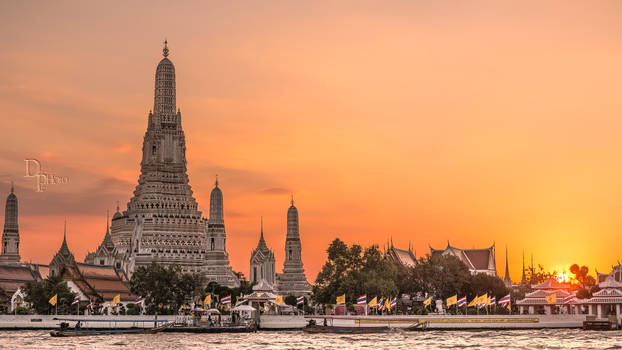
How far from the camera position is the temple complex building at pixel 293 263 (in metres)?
171

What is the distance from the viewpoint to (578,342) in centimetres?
7944

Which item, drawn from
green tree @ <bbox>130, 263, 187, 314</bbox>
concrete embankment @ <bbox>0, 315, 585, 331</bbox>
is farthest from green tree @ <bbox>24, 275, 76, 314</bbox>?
green tree @ <bbox>130, 263, 187, 314</bbox>

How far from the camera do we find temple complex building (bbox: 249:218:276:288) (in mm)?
185500

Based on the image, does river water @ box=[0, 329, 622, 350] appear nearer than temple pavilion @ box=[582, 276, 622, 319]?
Yes

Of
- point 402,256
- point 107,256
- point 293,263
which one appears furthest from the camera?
point 293,263

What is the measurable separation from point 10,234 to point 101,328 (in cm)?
8676

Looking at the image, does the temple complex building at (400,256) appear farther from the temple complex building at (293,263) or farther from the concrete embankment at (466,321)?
the concrete embankment at (466,321)

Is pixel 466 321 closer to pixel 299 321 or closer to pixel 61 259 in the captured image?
pixel 299 321

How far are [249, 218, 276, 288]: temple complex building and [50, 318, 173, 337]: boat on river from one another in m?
88.6

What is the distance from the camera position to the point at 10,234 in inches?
6590

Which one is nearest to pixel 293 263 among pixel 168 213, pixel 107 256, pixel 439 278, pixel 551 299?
pixel 168 213

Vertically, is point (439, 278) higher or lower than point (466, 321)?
higher

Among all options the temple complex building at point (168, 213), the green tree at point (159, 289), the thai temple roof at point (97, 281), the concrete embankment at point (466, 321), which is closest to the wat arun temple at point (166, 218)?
the temple complex building at point (168, 213)

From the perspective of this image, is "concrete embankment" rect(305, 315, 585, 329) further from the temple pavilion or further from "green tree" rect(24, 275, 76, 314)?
"green tree" rect(24, 275, 76, 314)
